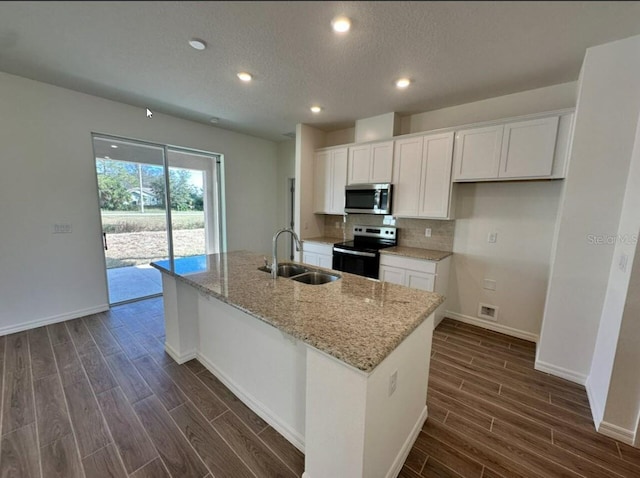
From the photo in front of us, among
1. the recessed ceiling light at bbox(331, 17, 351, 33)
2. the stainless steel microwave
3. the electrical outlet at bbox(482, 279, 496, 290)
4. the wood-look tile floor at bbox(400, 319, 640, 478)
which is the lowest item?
the wood-look tile floor at bbox(400, 319, 640, 478)

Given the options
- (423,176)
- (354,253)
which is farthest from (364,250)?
(423,176)

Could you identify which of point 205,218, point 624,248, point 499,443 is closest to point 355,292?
point 499,443

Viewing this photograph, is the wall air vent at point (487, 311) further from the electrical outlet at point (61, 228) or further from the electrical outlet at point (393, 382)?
the electrical outlet at point (61, 228)

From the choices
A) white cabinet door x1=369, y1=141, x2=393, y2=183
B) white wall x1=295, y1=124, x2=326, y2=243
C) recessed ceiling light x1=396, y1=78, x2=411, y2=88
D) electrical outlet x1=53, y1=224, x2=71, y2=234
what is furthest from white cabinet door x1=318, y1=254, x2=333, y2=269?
electrical outlet x1=53, y1=224, x2=71, y2=234

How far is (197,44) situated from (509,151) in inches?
118

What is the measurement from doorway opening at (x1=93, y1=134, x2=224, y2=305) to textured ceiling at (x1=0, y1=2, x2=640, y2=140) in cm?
86

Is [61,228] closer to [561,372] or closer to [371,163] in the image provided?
[371,163]

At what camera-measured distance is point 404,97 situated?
2.96m

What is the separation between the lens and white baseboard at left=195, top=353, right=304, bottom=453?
1.63m

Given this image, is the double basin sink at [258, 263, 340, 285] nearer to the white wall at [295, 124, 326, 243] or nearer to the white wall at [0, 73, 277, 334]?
the white wall at [295, 124, 326, 243]

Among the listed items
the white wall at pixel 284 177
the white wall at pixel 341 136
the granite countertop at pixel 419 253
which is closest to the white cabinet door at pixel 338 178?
the white wall at pixel 341 136

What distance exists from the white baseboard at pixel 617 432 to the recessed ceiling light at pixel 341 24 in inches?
124

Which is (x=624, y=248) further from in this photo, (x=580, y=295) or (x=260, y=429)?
(x=260, y=429)

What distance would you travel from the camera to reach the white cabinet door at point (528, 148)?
2459 mm
